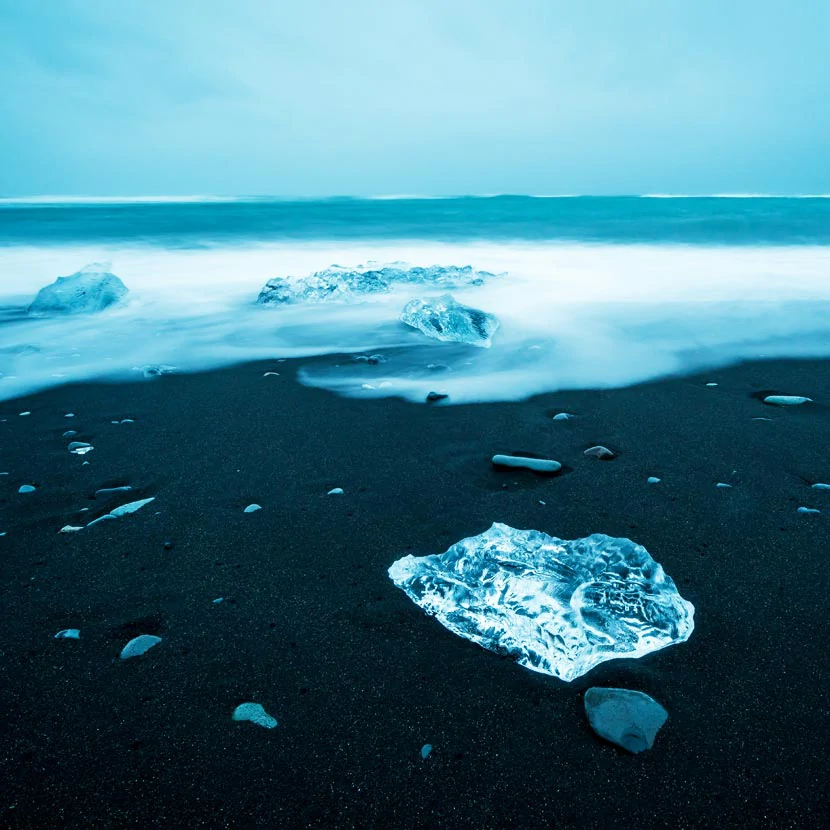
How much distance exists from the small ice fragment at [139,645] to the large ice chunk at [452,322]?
14.4ft

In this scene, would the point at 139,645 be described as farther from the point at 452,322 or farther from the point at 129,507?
the point at 452,322

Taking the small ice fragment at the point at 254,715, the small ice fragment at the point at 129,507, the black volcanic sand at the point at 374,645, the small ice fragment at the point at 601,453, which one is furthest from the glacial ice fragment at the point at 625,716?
the small ice fragment at the point at 129,507

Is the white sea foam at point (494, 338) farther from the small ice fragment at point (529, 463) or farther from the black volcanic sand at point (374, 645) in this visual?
the black volcanic sand at point (374, 645)

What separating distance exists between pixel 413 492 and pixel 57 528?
5.16ft

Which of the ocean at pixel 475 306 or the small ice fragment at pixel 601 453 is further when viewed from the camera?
the ocean at pixel 475 306

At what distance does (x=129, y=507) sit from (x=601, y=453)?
7.80 ft

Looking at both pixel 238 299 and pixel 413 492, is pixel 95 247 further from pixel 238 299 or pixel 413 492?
pixel 413 492

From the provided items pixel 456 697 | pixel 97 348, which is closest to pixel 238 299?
pixel 97 348

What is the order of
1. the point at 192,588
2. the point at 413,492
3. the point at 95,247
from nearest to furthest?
the point at 192,588 < the point at 413,492 < the point at 95,247

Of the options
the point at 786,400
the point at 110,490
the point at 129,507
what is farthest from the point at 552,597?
the point at 786,400

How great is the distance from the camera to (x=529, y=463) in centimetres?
298

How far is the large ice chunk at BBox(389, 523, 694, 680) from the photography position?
6.05 feet

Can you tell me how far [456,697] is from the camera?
169 centimetres

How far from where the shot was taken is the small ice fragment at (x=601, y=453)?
308 centimetres
